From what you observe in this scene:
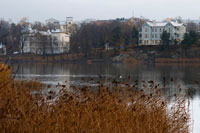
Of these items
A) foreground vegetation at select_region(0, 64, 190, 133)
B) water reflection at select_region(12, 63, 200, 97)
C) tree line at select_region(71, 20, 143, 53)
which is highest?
tree line at select_region(71, 20, 143, 53)

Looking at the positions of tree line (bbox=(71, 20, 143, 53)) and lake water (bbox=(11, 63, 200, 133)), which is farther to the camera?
tree line (bbox=(71, 20, 143, 53))

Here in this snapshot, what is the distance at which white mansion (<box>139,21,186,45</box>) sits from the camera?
86.4 m

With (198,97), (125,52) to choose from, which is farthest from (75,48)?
(198,97)

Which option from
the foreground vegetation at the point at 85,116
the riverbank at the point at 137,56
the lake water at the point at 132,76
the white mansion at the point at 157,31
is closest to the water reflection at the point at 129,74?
the lake water at the point at 132,76

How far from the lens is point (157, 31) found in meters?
88.4

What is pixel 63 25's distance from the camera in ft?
448

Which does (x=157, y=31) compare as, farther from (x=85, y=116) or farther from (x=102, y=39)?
(x=85, y=116)

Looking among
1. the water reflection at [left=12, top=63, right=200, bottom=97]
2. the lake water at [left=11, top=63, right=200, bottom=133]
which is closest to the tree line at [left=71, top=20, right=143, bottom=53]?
the water reflection at [left=12, top=63, right=200, bottom=97]

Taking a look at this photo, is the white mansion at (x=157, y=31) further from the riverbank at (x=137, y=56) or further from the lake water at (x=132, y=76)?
the lake water at (x=132, y=76)

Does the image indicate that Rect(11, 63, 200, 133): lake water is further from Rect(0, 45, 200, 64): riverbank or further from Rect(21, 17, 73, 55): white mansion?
Rect(21, 17, 73, 55): white mansion

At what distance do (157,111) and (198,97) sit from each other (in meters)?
12.2

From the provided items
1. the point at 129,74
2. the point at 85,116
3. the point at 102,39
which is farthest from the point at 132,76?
the point at 102,39

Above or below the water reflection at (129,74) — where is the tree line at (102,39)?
above

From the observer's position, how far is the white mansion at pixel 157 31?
8644 cm
